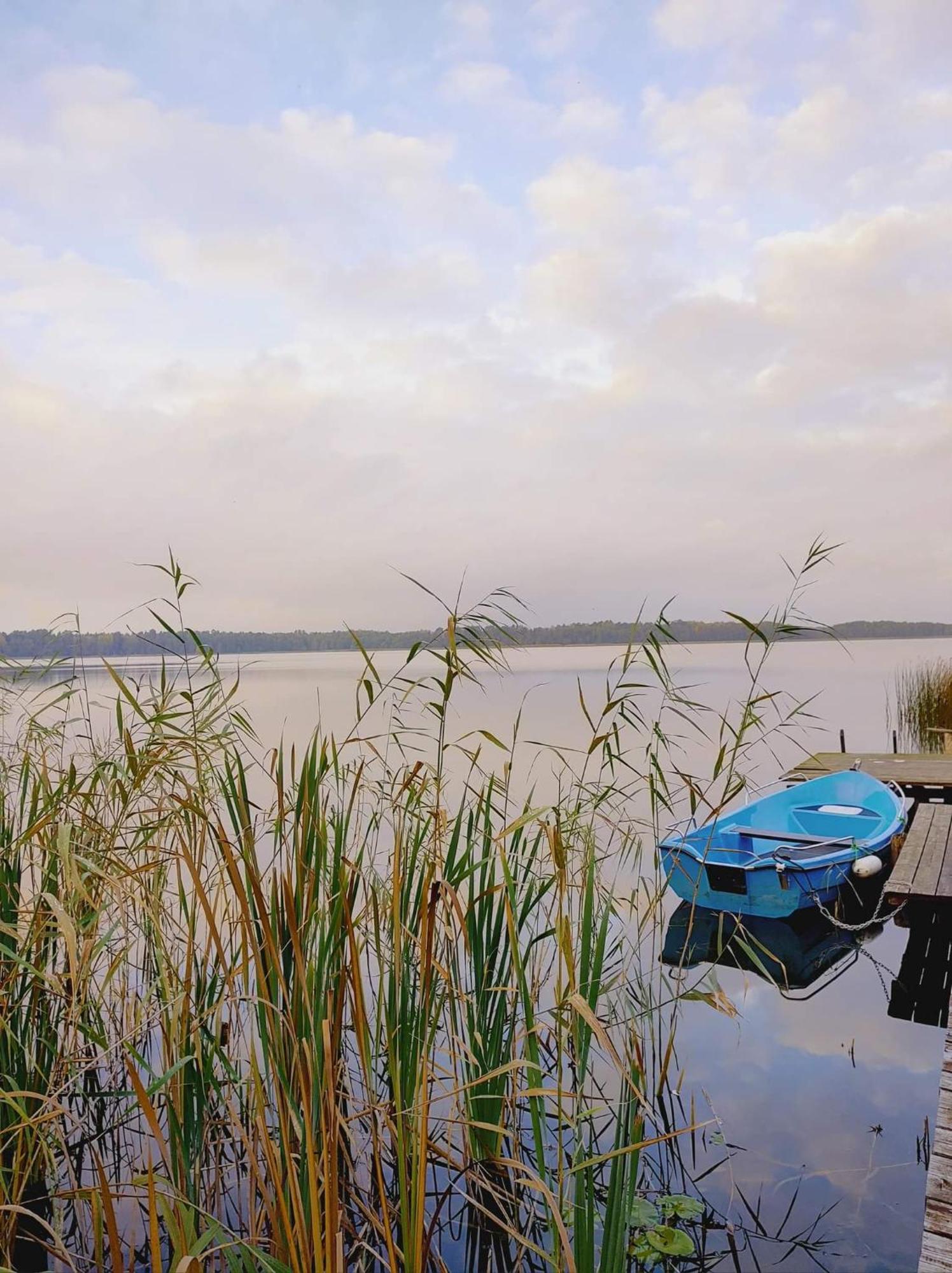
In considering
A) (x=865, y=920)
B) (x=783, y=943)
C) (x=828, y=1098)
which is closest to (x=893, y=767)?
(x=865, y=920)

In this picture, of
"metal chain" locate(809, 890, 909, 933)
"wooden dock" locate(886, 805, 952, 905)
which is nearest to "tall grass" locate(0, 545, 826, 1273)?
"metal chain" locate(809, 890, 909, 933)

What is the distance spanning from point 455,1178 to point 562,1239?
179 centimetres

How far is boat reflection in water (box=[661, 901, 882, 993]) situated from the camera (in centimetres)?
603

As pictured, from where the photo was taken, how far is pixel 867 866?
6328mm

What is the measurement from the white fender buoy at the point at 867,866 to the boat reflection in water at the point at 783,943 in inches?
24.4

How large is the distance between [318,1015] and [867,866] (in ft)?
19.7

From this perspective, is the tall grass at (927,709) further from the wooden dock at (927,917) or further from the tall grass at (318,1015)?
the tall grass at (318,1015)

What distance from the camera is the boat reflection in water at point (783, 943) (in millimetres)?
6027

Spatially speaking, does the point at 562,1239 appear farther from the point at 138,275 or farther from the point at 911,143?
the point at 911,143

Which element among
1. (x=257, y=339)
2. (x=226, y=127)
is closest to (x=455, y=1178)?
(x=257, y=339)

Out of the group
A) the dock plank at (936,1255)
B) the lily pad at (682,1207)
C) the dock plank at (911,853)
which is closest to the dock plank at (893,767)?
the dock plank at (911,853)

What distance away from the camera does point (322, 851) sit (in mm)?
1769

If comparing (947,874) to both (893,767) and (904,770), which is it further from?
(893,767)

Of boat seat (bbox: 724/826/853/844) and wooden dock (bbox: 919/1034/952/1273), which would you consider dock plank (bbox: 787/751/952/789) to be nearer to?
boat seat (bbox: 724/826/853/844)
